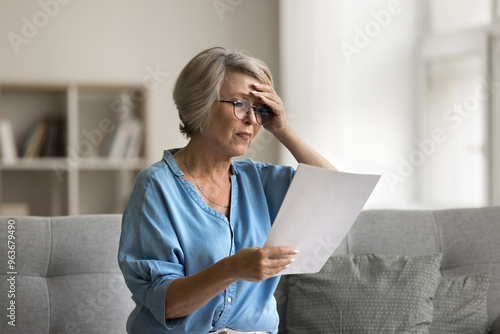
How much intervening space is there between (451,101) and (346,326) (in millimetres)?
2370

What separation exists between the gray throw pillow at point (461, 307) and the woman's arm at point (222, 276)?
3.10 ft

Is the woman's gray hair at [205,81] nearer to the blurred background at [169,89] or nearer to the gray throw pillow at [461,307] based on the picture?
the gray throw pillow at [461,307]

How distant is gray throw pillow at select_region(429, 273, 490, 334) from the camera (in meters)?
2.04

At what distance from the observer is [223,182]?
1.67 metres

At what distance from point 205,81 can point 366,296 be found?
2.99 ft

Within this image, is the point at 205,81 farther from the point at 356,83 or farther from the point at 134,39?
the point at 134,39

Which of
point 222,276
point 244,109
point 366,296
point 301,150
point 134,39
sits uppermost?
point 134,39

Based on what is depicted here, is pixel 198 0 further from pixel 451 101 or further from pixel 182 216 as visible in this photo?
pixel 182 216

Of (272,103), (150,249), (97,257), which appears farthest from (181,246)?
(97,257)

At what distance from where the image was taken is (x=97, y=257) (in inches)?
80.3

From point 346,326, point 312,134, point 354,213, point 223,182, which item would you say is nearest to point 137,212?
point 223,182

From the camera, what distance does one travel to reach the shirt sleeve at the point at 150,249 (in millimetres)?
1423

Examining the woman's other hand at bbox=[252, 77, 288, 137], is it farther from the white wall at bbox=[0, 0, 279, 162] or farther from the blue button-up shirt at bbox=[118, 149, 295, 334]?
the white wall at bbox=[0, 0, 279, 162]

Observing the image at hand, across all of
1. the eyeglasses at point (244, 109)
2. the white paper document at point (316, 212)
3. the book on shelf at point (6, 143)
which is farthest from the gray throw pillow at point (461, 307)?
the book on shelf at point (6, 143)
